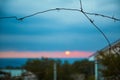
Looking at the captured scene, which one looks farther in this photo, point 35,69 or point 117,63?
point 35,69

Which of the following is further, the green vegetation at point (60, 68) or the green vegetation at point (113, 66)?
the green vegetation at point (60, 68)

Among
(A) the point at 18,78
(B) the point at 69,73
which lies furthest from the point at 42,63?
(A) the point at 18,78

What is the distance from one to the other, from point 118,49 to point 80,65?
40.6 m

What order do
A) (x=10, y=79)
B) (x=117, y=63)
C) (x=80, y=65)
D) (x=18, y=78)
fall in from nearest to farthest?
(x=117, y=63) < (x=10, y=79) < (x=18, y=78) < (x=80, y=65)

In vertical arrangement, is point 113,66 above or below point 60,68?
below

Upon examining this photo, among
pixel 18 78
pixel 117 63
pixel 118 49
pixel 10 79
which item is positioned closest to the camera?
pixel 117 63

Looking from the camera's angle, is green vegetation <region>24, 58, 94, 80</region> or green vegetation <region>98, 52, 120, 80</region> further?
green vegetation <region>24, 58, 94, 80</region>

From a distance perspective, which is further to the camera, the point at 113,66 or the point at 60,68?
the point at 60,68

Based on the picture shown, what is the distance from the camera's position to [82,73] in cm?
4662

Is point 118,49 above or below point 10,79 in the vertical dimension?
above

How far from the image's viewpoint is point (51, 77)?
43.4m

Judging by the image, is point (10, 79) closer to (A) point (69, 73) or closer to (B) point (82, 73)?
(A) point (69, 73)

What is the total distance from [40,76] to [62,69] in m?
3.34

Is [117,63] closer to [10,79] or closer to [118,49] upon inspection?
[118,49]
